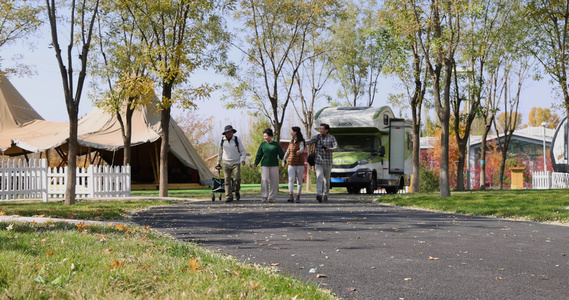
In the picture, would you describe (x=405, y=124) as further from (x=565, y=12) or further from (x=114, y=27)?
(x=114, y=27)

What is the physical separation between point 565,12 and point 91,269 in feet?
66.7

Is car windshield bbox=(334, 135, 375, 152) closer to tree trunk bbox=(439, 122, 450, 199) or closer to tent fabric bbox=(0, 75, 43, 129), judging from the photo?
tree trunk bbox=(439, 122, 450, 199)

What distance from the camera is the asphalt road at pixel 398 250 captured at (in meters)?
5.34

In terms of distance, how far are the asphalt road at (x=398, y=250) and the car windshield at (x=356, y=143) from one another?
1142 centimetres

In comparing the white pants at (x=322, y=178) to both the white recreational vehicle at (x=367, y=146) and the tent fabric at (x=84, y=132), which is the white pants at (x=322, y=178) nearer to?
the white recreational vehicle at (x=367, y=146)

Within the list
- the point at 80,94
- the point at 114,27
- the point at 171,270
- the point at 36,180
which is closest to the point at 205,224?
the point at 171,270

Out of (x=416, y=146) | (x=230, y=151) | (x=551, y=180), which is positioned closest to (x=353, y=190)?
(x=416, y=146)

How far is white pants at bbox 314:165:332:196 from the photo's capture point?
56.8 feet

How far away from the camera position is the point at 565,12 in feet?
70.8

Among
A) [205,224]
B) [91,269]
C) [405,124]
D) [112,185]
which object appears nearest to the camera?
[91,269]

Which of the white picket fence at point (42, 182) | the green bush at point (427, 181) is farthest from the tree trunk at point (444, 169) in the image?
the green bush at point (427, 181)

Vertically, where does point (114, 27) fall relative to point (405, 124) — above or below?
above

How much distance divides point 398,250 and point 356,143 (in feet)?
55.5

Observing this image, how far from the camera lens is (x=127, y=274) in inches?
193
